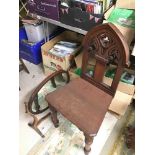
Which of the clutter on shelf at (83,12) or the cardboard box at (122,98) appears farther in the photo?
the cardboard box at (122,98)

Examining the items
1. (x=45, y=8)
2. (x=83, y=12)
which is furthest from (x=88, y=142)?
(x=45, y=8)

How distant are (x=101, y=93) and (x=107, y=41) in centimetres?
41

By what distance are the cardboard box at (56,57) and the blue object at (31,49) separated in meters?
0.15

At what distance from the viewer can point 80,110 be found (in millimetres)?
1418

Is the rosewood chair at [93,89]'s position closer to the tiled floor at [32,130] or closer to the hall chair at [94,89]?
the hall chair at [94,89]

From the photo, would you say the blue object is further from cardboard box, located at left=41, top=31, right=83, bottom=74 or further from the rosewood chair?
the rosewood chair

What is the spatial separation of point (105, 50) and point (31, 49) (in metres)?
1.17

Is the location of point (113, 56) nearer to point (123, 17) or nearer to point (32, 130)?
point (123, 17)

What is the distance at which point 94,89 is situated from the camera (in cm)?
155

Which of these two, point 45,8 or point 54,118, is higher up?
point 45,8

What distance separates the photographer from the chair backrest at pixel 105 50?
49.1 inches

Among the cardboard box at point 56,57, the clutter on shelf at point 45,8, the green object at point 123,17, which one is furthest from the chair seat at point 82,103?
the clutter on shelf at point 45,8
